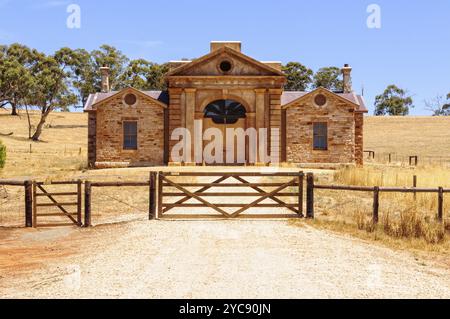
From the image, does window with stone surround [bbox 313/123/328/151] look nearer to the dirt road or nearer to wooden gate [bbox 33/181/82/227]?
wooden gate [bbox 33/181/82/227]

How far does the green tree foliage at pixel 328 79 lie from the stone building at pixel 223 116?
5837 cm

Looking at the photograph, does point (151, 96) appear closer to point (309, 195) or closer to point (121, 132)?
point (121, 132)

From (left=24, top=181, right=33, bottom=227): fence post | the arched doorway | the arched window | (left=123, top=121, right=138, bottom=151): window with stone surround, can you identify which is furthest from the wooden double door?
(left=24, top=181, right=33, bottom=227): fence post

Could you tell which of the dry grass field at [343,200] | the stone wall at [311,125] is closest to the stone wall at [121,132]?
the dry grass field at [343,200]

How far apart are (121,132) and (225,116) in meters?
5.67

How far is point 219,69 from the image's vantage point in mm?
28469

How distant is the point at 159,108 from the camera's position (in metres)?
29.1

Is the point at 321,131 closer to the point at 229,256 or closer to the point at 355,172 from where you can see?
the point at 355,172

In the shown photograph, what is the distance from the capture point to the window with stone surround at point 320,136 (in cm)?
2917

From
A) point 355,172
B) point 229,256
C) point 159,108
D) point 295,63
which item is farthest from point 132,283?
point 295,63

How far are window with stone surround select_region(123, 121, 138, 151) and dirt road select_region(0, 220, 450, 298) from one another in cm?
1719

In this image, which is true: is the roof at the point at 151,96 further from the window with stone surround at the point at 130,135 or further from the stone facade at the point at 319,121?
the stone facade at the point at 319,121

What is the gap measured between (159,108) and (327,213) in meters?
16.5
